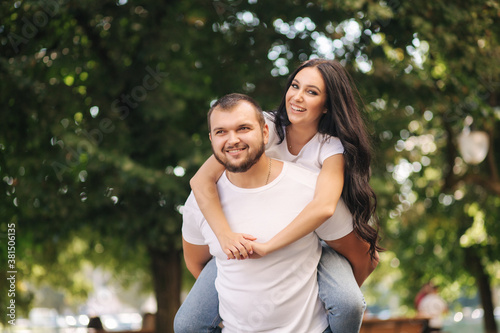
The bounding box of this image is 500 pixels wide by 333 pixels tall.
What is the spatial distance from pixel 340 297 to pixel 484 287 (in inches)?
487

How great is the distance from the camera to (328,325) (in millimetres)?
3371

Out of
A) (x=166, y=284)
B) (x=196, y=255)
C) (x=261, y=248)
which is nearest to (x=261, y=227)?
(x=261, y=248)

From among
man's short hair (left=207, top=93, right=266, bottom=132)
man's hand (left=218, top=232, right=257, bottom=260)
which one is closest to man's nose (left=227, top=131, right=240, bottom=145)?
man's short hair (left=207, top=93, right=266, bottom=132)

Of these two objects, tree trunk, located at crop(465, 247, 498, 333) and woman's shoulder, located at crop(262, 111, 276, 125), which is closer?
woman's shoulder, located at crop(262, 111, 276, 125)

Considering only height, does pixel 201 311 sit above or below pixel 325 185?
below

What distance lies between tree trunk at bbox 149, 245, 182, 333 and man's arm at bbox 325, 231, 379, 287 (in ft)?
21.2

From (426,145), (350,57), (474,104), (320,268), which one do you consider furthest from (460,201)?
(320,268)

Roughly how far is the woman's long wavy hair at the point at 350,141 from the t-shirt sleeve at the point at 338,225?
0.03 m

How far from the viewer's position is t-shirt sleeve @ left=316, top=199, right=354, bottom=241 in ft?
11.0

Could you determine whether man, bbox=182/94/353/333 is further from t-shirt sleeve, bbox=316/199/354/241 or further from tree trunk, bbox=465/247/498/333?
tree trunk, bbox=465/247/498/333

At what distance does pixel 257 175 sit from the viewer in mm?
3311

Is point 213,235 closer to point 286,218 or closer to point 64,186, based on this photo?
point 286,218

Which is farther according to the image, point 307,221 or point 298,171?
point 298,171

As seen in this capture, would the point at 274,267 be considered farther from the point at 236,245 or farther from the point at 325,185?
the point at 325,185
